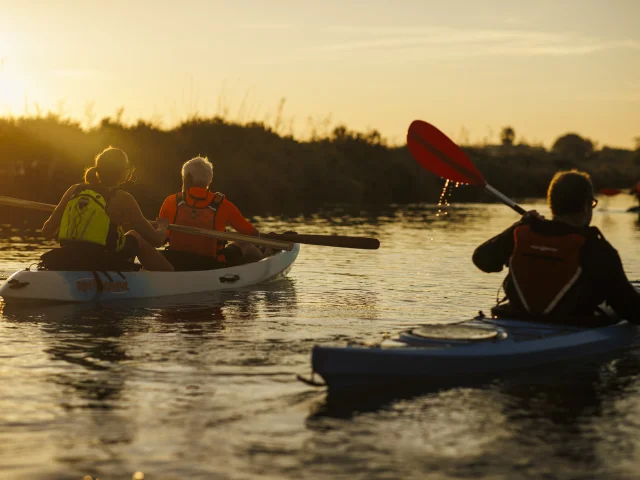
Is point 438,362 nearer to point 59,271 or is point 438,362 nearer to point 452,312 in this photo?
point 452,312

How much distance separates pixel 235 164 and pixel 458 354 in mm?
21603

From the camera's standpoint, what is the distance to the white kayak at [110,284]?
7707 mm

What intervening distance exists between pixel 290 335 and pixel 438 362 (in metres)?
1.95

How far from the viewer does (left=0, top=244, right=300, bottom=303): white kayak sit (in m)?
7.71

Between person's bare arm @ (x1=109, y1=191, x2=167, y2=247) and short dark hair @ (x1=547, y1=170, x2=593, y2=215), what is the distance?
3.45m

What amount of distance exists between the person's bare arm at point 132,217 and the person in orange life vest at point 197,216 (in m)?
0.76

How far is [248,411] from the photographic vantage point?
14.9ft

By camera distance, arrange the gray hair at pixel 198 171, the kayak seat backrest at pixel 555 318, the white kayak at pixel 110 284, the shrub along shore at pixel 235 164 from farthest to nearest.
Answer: the shrub along shore at pixel 235 164 < the gray hair at pixel 198 171 < the white kayak at pixel 110 284 < the kayak seat backrest at pixel 555 318

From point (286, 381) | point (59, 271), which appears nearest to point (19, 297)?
point (59, 271)

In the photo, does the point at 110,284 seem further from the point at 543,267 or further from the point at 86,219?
the point at 543,267

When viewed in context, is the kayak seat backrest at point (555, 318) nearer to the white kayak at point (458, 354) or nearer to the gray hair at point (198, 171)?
the white kayak at point (458, 354)

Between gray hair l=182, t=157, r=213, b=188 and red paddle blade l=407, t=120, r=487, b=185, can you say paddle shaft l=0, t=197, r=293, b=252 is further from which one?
red paddle blade l=407, t=120, r=487, b=185

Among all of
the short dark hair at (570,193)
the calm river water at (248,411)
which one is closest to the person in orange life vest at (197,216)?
the calm river water at (248,411)

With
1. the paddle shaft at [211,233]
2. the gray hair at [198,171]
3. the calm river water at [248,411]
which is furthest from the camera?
the gray hair at [198,171]
